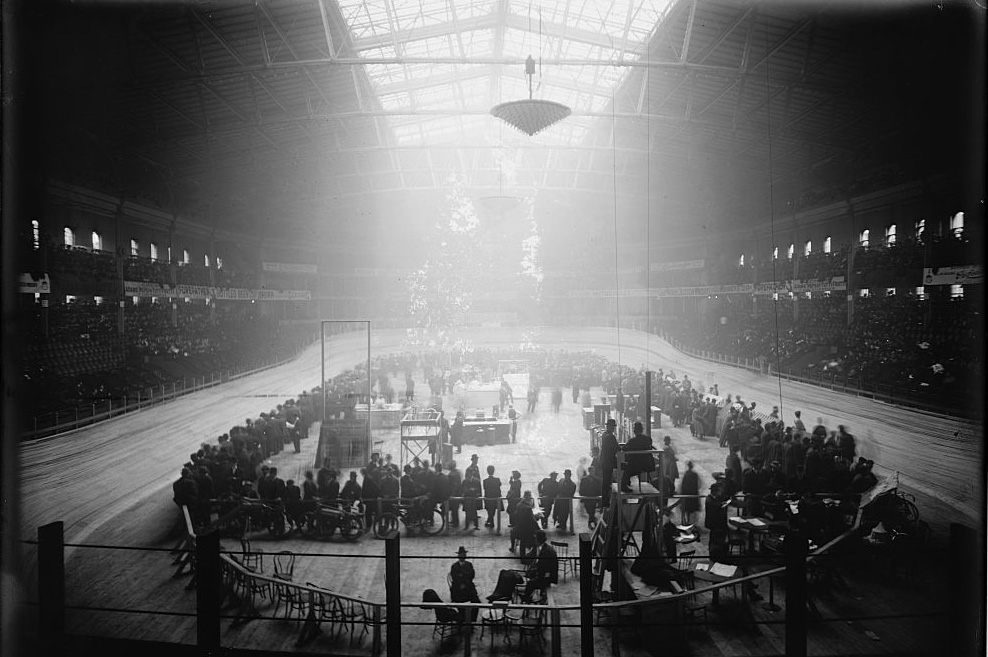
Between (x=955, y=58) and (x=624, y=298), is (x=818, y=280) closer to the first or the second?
(x=955, y=58)

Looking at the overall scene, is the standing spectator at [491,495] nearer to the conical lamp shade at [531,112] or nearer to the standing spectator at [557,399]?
the conical lamp shade at [531,112]

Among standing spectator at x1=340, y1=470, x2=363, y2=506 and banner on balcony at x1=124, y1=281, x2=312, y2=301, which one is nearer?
standing spectator at x1=340, y1=470, x2=363, y2=506

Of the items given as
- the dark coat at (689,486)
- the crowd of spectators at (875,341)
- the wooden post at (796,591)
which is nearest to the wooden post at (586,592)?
the wooden post at (796,591)

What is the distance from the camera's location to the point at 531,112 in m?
9.49

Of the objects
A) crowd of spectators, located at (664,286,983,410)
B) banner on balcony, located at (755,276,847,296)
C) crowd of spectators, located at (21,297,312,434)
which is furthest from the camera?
banner on balcony, located at (755,276,847,296)

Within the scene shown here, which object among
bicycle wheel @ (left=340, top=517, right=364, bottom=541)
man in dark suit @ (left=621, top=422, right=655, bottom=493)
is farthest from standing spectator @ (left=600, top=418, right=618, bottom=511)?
bicycle wheel @ (left=340, top=517, right=364, bottom=541)

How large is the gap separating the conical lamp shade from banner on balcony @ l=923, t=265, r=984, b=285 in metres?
6.59

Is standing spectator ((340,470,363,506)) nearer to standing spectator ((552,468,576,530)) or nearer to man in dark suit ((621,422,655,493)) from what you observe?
standing spectator ((552,468,576,530))

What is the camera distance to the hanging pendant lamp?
9.37 m

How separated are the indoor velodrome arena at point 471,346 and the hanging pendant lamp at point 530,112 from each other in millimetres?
106

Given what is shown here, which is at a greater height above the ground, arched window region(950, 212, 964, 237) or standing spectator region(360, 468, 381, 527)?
arched window region(950, 212, 964, 237)

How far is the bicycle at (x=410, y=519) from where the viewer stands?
30.5ft

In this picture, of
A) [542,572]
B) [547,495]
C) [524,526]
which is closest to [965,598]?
[542,572]

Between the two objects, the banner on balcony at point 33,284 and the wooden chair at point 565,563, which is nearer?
the wooden chair at point 565,563
